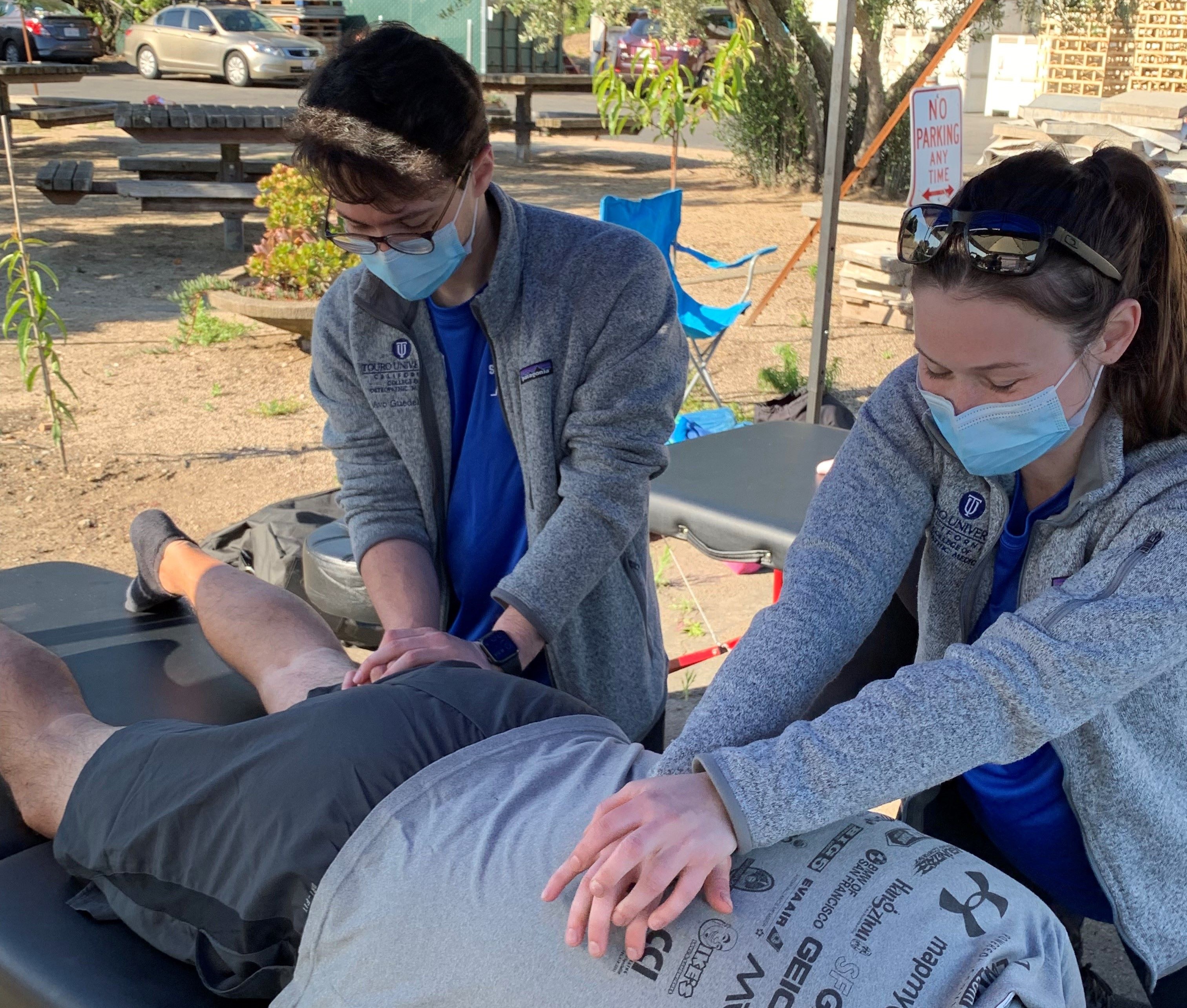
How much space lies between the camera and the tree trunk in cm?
1213

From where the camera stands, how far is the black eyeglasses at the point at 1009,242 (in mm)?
1296

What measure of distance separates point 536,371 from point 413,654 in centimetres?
46

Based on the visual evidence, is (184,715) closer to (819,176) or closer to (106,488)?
(106,488)

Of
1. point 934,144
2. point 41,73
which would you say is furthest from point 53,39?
point 934,144

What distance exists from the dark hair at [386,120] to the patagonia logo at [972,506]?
85 centimetres

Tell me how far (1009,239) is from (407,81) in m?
0.83

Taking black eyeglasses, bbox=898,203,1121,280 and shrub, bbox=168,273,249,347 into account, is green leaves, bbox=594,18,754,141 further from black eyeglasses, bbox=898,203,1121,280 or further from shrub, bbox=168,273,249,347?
black eyeglasses, bbox=898,203,1121,280

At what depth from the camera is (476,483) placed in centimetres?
196

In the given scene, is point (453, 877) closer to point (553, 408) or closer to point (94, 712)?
point (553, 408)

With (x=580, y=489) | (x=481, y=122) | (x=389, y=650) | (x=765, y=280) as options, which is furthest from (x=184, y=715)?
Answer: (x=765, y=280)

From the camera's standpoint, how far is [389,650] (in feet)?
5.90

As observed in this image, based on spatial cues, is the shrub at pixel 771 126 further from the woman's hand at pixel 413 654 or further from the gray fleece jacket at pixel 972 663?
the gray fleece jacket at pixel 972 663

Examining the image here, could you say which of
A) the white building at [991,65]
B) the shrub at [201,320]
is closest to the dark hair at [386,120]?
the shrub at [201,320]

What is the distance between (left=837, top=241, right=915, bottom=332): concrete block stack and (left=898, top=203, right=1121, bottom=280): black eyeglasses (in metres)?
6.46
